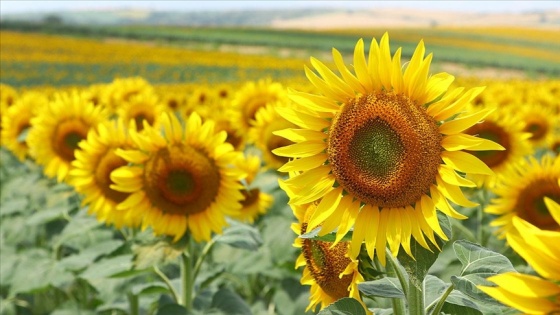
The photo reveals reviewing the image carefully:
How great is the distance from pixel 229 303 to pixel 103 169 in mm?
1178

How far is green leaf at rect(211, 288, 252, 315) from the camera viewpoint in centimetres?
324

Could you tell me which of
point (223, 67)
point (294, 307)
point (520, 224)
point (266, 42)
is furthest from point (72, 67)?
point (520, 224)

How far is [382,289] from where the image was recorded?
5.81ft

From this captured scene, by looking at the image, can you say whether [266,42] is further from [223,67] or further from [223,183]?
[223,183]

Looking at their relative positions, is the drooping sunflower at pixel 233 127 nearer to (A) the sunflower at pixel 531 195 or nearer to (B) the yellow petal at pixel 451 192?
(A) the sunflower at pixel 531 195

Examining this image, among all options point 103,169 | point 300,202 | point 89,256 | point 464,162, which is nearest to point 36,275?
point 89,256

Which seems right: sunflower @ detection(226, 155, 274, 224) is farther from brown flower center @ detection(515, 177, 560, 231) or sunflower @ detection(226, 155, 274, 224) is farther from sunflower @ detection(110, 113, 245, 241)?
brown flower center @ detection(515, 177, 560, 231)

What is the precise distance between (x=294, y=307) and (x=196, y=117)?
1.35 metres

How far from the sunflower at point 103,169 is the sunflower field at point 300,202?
11 mm

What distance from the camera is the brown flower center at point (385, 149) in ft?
5.78

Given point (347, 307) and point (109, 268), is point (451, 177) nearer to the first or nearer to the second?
point (347, 307)

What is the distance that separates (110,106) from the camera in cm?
668

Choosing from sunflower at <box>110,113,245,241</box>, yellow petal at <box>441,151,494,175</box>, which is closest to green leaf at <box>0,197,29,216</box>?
sunflower at <box>110,113,245,241</box>

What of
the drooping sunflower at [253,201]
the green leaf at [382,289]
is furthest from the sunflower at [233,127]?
the green leaf at [382,289]
